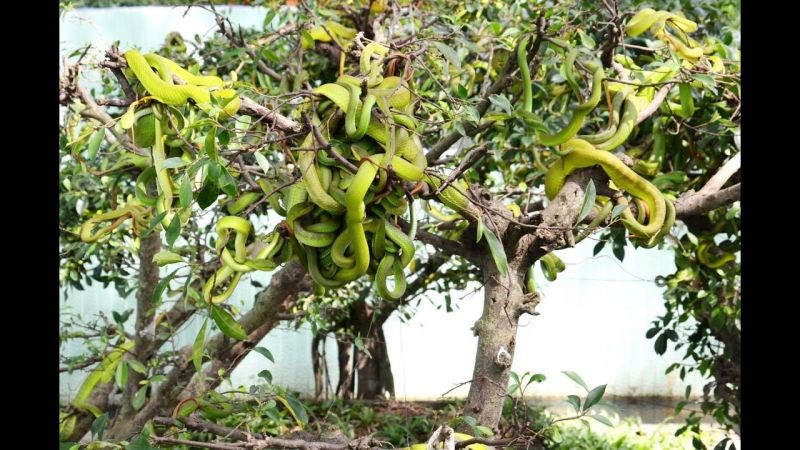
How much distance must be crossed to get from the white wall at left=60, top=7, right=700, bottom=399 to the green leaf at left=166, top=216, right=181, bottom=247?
3.54m

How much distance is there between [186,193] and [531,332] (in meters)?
4.19

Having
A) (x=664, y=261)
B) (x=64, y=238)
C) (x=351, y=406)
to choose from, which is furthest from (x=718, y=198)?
(x=664, y=261)

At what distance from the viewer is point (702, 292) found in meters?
2.33

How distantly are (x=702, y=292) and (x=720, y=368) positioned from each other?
1.28 ft

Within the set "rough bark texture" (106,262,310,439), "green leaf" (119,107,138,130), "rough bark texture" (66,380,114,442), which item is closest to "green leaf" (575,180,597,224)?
"green leaf" (119,107,138,130)

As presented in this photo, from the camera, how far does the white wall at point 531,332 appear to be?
4.82 m

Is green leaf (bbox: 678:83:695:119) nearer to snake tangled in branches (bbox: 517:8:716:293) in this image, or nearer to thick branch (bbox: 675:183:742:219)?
snake tangled in branches (bbox: 517:8:716:293)

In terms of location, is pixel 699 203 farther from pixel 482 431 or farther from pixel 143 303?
pixel 143 303

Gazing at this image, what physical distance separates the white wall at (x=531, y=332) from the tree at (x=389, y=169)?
81.7 inches

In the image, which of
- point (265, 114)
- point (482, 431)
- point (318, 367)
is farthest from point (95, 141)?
point (318, 367)

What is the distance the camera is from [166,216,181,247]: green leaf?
1086 millimetres

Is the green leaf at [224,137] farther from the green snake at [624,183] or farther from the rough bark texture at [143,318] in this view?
the rough bark texture at [143,318]

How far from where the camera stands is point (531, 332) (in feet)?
16.5

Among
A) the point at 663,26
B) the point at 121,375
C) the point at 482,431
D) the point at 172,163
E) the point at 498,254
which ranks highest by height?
the point at 663,26
